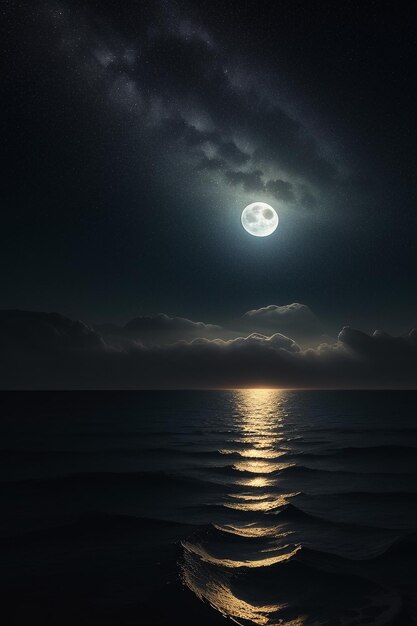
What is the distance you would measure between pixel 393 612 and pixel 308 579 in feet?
9.40

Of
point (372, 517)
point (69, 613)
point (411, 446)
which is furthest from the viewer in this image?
point (411, 446)

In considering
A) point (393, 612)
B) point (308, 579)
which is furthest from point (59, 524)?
point (393, 612)

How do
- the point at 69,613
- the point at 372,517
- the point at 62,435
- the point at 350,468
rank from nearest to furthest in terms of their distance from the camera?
the point at 69,613 → the point at 372,517 → the point at 350,468 → the point at 62,435

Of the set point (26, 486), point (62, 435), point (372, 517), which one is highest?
point (372, 517)

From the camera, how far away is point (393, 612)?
33.0ft

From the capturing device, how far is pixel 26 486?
85.9 ft

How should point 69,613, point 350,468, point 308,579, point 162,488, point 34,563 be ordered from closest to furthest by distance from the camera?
point 69,613 < point 308,579 < point 34,563 < point 162,488 < point 350,468

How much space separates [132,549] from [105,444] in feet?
126

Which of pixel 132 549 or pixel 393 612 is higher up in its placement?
pixel 393 612

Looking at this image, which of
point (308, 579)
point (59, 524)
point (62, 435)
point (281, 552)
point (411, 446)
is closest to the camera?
point (308, 579)

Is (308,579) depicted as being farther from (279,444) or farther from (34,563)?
(279,444)

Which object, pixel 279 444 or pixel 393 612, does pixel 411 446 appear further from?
pixel 393 612

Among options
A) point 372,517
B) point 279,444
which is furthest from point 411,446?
point 372,517

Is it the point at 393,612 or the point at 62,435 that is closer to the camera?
the point at 393,612
